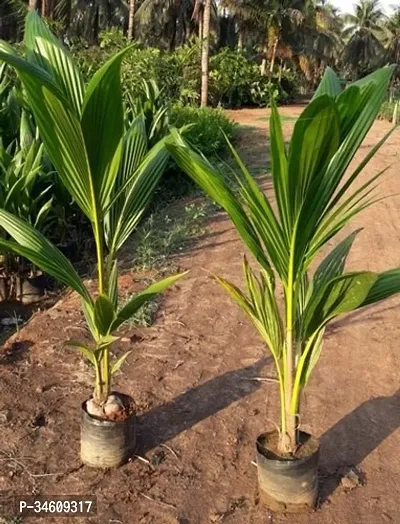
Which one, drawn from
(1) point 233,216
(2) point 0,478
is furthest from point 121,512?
(1) point 233,216

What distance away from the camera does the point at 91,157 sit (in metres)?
1.92

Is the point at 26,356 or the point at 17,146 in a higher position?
the point at 17,146

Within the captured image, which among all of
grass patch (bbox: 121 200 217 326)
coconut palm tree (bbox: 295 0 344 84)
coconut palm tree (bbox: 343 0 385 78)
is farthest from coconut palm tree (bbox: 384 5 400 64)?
grass patch (bbox: 121 200 217 326)

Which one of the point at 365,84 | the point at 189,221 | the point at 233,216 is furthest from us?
the point at 189,221

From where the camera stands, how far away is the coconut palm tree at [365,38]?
42281 mm

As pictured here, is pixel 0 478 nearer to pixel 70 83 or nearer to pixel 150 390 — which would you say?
pixel 150 390

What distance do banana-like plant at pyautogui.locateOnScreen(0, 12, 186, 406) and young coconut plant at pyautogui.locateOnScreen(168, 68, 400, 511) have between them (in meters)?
0.24

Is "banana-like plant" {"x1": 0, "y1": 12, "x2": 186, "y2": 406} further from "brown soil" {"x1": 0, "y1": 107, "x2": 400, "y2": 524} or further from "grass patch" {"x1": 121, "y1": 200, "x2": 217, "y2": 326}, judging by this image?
"grass patch" {"x1": 121, "y1": 200, "x2": 217, "y2": 326}

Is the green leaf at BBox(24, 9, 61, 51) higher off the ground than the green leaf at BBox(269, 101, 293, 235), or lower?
higher

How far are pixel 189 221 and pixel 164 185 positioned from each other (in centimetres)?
143

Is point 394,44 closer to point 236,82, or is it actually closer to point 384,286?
point 236,82

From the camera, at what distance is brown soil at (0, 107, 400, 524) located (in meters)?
2.34

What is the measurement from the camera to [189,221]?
Answer: 5.94 metres

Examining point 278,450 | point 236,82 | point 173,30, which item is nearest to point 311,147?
point 278,450
